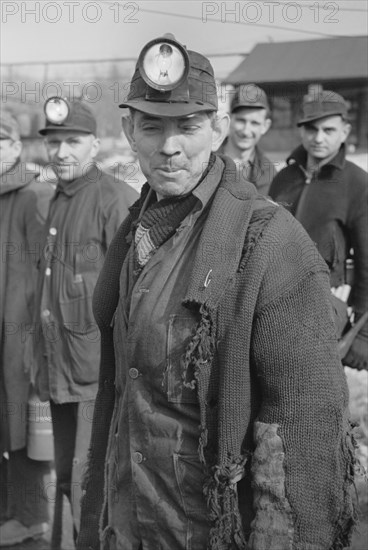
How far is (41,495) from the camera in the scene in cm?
424

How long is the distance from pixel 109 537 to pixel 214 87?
123 centimetres

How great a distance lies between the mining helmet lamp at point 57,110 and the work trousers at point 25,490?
1.88 metres

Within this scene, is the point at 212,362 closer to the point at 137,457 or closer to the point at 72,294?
the point at 137,457

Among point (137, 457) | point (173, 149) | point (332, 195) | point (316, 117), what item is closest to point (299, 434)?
point (137, 457)

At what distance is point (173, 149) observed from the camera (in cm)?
189

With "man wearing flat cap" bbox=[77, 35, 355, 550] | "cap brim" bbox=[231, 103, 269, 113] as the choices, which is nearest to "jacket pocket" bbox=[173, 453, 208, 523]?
"man wearing flat cap" bbox=[77, 35, 355, 550]

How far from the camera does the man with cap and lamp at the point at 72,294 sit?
3859mm

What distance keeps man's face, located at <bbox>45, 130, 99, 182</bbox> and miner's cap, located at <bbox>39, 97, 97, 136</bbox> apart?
0.13 feet

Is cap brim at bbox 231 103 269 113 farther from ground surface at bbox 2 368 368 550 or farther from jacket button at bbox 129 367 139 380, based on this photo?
jacket button at bbox 129 367 139 380

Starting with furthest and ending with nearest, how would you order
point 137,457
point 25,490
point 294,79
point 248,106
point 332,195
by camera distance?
point 294,79, point 248,106, point 25,490, point 332,195, point 137,457

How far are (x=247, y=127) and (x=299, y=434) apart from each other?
12.4 feet

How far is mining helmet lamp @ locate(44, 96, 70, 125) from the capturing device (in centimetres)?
415

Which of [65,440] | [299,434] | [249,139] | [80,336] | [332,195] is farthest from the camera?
[249,139]

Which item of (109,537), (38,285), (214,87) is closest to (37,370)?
(38,285)
